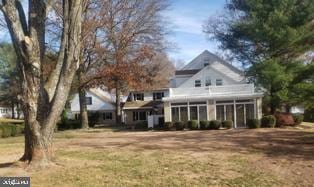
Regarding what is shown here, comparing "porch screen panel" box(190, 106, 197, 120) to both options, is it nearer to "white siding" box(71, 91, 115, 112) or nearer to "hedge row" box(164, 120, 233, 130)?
"hedge row" box(164, 120, 233, 130)

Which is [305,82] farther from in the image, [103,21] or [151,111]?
[151,111]

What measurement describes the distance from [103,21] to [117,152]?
85.0 ft

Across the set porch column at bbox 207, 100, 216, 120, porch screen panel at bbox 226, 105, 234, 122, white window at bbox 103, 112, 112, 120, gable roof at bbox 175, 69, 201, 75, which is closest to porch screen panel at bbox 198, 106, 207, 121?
porch column at bbox 207, 100, 216, 120

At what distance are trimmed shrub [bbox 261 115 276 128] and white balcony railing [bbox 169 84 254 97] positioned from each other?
4134 millimetres

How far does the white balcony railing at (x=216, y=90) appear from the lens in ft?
138

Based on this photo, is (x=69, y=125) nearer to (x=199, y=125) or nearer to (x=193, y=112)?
(x=193, y=112)

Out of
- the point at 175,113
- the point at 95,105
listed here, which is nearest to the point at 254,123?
the point at 175,113

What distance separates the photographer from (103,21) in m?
42.7

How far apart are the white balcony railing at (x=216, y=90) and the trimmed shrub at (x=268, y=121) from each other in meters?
4.13

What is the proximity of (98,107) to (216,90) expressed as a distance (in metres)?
30.4

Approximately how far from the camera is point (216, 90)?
43156 mm

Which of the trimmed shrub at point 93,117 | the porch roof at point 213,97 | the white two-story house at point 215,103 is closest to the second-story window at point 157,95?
the trimmed shrub at point 93,117

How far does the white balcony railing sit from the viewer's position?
42031 millimetres

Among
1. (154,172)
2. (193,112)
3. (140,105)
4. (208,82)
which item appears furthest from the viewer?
(140,105)
